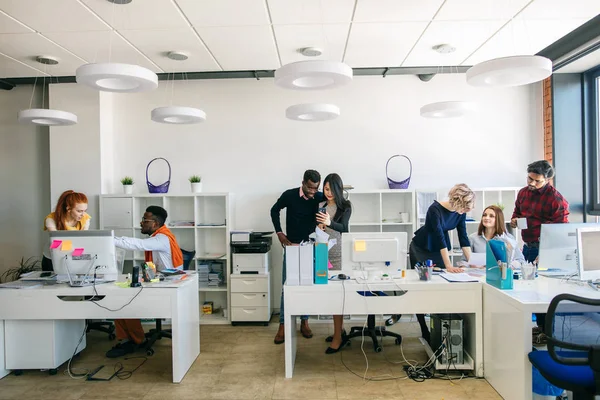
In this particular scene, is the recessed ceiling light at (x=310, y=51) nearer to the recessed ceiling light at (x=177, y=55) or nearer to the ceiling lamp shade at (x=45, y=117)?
the recessed ceiling light at (x=177, y=55)

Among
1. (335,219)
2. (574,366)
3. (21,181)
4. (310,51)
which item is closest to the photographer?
(574,366)

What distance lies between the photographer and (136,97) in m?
5.46

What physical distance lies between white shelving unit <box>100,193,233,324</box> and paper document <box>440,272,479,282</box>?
7.99 feet

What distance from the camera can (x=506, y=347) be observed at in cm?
284

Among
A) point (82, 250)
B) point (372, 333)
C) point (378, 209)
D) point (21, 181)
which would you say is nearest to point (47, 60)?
point (21, 181)

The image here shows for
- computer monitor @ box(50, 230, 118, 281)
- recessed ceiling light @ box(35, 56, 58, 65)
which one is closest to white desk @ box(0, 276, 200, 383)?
computer monitor @ box(50, 230, 118, 281)

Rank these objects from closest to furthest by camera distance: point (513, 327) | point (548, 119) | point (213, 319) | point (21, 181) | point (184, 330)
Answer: point (513, 327) → point (184, 330) → point (213, 319) → point (548, 119) → point (21, 181)

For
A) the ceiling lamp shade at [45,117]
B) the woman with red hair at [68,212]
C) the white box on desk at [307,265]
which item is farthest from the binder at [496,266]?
the ceiling lamp shade at [45,117]

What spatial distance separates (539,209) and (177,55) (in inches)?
153

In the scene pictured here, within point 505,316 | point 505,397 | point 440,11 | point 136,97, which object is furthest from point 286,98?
point 505,397

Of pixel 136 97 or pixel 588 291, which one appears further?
pixel 136 97

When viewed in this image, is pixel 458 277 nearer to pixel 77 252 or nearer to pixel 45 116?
pixel 77 252

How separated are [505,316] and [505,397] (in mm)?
556

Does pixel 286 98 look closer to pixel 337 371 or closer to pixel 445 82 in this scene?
pixel 445 82
